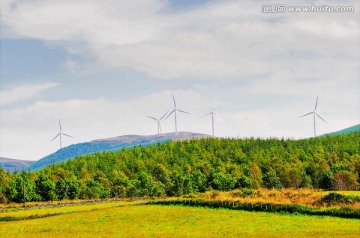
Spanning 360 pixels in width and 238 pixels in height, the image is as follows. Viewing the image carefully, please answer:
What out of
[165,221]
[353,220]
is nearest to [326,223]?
[353,220]

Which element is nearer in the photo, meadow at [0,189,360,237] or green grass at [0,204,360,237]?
green grass at [0,204,360,237]

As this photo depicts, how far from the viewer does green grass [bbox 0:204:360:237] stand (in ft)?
241

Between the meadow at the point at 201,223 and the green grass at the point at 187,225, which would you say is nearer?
the green grass at the point at 187,225

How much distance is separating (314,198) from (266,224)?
2583 centimetres

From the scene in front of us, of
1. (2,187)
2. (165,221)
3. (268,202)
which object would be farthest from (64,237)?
(2,187)

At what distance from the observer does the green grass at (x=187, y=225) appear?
7350cm

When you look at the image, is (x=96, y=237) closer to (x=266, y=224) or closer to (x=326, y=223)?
(x=266, y=224)

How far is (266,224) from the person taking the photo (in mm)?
81500

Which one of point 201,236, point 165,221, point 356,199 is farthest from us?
point 356,199

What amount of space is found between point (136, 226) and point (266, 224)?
20459 millimetres

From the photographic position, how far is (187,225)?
3356 inches

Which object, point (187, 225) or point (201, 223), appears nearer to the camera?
point (187, 225)

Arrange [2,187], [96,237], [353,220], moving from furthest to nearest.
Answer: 1. [2,187]
2. [353,220]
3. [96,237]

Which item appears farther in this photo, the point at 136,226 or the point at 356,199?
the point at 356,199
